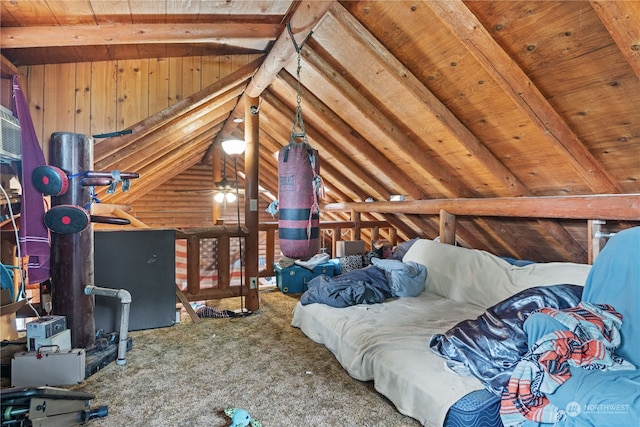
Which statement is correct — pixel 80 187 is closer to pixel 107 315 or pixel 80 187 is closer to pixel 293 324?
pixel 107 315

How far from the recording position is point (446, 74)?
7.41 feet

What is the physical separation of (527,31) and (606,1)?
1.53 feet

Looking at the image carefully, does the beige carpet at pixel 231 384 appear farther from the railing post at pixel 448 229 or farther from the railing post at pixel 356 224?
the railing post at pixel 356 224

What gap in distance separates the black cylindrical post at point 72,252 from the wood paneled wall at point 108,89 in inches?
10.9

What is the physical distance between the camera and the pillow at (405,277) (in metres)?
3.00

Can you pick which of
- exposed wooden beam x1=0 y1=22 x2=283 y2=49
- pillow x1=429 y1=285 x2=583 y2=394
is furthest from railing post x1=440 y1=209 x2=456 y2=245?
exposed wooden beam x1=0 y1=22 x2=283 y2=49

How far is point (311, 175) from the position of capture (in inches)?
102

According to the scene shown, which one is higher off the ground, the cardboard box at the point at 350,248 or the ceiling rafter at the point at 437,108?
the ceiling rafter at the point at 437,108

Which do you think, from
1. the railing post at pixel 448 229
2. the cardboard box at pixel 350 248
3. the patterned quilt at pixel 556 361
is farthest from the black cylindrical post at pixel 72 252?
the railing post at pixel 448 229

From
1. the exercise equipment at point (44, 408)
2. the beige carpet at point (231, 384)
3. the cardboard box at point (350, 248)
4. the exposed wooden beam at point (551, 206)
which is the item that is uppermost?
the exposed wooden beam at point (551, 206)

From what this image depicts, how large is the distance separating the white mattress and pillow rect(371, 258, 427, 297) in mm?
84

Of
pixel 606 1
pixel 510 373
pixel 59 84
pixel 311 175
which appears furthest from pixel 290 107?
pixel 510 373

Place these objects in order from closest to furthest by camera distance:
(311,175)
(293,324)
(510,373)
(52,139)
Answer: (510,373)
(52,139)
(311,175)
(293,324)

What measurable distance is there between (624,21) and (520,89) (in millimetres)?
587
